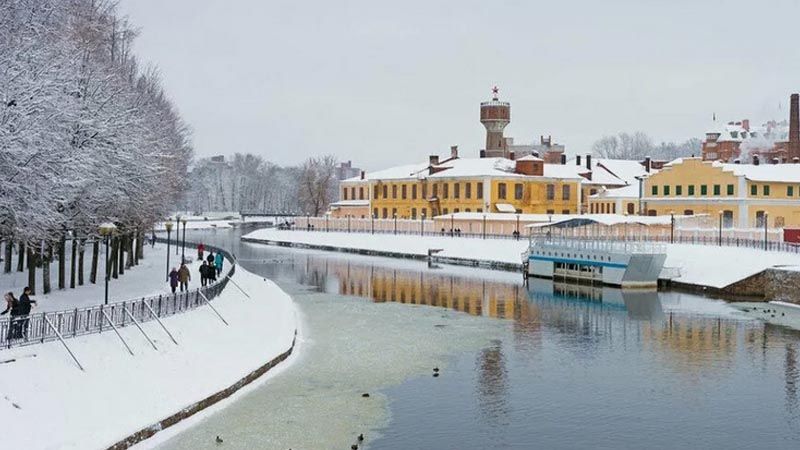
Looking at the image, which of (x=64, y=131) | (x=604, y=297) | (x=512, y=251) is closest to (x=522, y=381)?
(x=64, y=131)

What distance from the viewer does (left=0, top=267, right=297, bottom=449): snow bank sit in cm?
1847

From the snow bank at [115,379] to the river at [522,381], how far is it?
3.61 feet

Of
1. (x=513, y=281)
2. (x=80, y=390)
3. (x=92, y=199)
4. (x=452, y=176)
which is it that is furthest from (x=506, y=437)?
(x=452, y=176)

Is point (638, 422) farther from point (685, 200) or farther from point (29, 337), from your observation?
point (685, 200)

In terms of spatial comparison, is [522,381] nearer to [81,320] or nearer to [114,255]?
[81,320]

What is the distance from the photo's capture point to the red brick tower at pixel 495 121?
416 feet

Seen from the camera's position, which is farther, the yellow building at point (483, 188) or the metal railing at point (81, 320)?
the yellow building at point (483, 188)

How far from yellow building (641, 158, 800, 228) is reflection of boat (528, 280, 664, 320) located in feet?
88.7

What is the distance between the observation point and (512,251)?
79.4 m

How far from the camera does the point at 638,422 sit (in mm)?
23562

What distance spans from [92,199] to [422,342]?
48.6 ft

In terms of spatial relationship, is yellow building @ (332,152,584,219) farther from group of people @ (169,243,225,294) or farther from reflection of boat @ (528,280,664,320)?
group of people @ (169,243,225,294)

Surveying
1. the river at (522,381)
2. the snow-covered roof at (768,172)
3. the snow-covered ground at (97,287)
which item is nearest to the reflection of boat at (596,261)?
the river at (522,381)

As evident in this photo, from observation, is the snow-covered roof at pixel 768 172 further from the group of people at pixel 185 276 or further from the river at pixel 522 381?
the group of people at pixel 185 276
